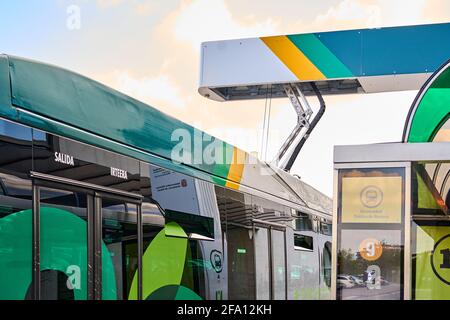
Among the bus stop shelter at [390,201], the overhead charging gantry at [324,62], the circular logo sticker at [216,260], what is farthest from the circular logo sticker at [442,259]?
the circular logo sticker at [216,260]

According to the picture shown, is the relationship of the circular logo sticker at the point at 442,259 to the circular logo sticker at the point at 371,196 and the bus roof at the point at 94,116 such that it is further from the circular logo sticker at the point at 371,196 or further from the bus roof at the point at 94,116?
the bus roof at the point at 94,116

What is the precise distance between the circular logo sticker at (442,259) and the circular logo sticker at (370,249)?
0.50 m

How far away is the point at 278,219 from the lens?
27.6 ft

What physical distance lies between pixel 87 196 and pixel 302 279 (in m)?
5.53

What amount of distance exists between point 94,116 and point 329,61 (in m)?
2.19

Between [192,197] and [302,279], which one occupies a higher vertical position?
[192,197]

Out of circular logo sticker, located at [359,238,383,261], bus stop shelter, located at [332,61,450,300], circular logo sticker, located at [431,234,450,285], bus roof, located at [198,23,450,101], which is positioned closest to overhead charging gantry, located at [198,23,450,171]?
bus roof, located at [198,23,450,101]

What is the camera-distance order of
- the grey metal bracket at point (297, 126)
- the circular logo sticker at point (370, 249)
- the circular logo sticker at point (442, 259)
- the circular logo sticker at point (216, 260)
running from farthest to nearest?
the grey metal bracket at point (297, 126) → the circular logo sticker at point (216, 260) → the circular logo sticker at point (442, 259) → the circular logo sticker at point (370, 249)

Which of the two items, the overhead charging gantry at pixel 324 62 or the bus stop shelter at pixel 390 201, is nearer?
the bus stop shelter at pixel 390 201

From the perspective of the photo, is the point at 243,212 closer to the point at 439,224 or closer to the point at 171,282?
the point at 171,282

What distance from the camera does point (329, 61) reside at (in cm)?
567

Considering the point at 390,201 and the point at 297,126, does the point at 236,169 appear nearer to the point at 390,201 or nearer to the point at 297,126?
the point at 297,126

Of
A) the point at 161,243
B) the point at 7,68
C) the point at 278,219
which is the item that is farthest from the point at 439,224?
the point at 278,219

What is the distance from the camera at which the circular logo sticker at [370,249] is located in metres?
3.83
